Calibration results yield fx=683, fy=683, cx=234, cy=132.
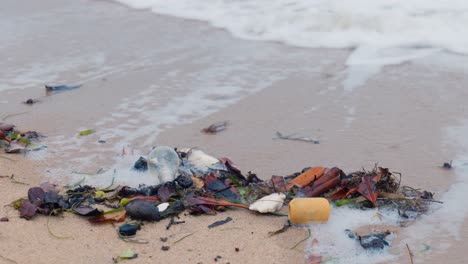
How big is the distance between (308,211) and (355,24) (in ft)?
13.4

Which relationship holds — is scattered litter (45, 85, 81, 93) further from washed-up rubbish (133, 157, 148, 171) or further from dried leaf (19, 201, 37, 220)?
dried leaf (19, 201, 37, 220)

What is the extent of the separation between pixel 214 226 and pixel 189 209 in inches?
7.5

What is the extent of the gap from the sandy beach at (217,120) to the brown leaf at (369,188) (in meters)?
0.26

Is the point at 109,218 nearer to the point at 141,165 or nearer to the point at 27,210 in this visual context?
the point at 27,210

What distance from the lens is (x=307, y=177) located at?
137 inches

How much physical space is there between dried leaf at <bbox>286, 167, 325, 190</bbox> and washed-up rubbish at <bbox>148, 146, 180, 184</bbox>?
1.97 feet

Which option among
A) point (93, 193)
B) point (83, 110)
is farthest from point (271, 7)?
point (93, 193)

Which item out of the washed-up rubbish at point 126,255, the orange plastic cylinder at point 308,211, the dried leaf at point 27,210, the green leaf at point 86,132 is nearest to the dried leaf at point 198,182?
the orange plastic cylinder at point 308,211

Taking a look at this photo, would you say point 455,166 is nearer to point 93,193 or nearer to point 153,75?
point 93,193

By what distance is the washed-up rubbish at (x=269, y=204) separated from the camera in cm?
313

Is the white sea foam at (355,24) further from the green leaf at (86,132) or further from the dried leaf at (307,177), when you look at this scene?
the green leaf at (86,132)

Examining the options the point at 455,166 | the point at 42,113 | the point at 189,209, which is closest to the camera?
the point at 189,209

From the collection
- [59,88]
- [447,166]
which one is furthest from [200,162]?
[59,88]

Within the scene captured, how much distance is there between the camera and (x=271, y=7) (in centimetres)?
767
